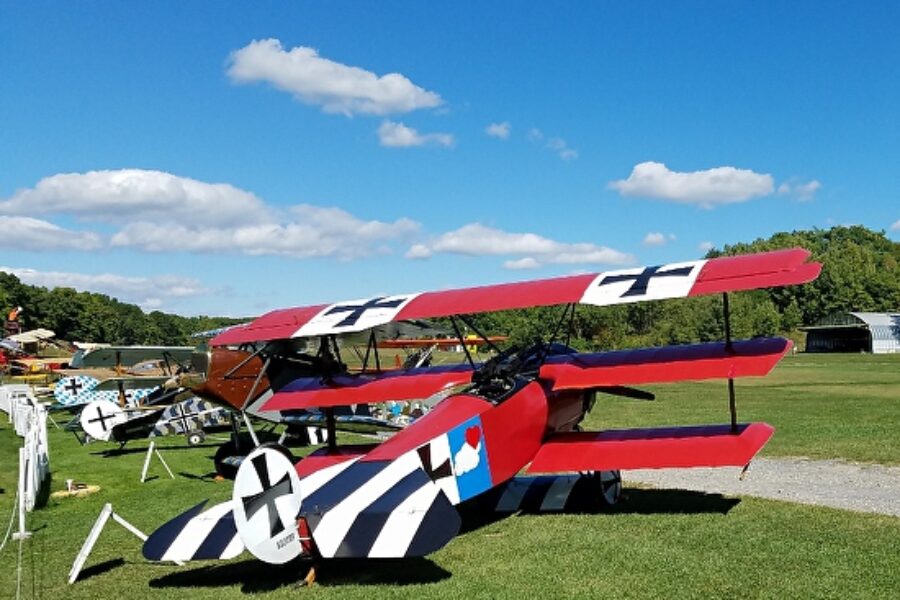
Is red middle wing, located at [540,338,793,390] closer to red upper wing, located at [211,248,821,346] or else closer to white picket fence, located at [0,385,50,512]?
red upper wing, located at [211,248,821,346]

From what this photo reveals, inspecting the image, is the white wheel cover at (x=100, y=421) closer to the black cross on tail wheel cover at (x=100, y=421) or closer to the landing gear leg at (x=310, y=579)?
the black cross on tail wheel cover at (x=100, y=421)

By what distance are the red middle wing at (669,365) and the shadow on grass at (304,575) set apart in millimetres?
2611

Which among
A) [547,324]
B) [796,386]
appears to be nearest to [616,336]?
[547,324]

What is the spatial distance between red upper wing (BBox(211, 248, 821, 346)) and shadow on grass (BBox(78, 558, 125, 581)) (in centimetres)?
300

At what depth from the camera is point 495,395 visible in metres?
7.41

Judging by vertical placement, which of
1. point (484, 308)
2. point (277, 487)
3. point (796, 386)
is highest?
point (484, 308)

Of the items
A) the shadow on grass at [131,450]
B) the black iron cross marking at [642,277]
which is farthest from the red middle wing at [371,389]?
the shadow on grass at [131,450]

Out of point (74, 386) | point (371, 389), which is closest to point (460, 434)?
point (371, 389)

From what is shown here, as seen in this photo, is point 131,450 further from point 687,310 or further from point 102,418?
point 687,310

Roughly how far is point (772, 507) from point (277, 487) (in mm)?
4885

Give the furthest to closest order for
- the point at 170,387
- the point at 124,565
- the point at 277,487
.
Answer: the point at 170,387
the point at 124,565
the point at 277,487

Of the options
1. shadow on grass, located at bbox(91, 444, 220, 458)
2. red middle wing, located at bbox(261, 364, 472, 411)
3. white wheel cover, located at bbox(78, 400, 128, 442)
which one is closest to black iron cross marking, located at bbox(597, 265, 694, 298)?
red middle wing, located at bbox(261, 364, 472, 411)

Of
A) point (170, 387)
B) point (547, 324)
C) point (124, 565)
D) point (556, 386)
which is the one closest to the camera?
point (124, 565)

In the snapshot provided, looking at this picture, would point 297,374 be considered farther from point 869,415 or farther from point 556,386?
point 869,415
